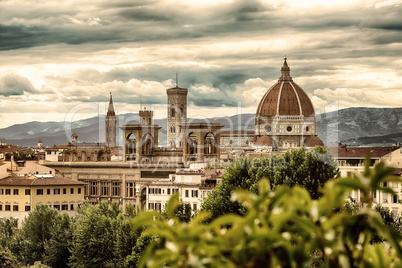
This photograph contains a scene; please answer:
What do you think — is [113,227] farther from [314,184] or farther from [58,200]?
[58,200]

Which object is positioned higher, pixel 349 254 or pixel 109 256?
pixel 349 254

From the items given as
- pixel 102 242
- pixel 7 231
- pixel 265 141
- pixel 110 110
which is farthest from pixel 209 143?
pixel 265 141

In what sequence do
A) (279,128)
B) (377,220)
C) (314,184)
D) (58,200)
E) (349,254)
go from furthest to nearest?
1. (279,128)
2. (58,200)
3. (314,184)
4. (349,254)
5. (377,220)

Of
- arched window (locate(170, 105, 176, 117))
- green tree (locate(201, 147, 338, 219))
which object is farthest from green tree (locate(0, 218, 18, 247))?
arched window (locate(170, 105, 176, 117))

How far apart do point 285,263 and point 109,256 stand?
46901mm

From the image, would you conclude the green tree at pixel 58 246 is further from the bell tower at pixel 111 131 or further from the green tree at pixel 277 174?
the bell tower at pixel 111 131

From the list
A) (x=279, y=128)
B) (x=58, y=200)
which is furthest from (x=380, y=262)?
(x=279, y=128)

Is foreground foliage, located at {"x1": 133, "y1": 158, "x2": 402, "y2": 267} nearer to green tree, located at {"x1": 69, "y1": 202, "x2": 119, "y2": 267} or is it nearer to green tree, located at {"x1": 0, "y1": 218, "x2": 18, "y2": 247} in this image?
green tree, located at {"x1": 69, "y1": 202, "x2": 119, "y2": 267}

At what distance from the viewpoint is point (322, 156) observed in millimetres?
58688

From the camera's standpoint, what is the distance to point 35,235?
55938mm

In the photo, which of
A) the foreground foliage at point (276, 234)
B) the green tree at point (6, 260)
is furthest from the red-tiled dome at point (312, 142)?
the foreground foliage at point (276, 234)

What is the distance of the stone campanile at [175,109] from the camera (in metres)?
183

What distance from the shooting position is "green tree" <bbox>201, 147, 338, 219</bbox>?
53750 mm

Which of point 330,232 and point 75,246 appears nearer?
point 330,232
